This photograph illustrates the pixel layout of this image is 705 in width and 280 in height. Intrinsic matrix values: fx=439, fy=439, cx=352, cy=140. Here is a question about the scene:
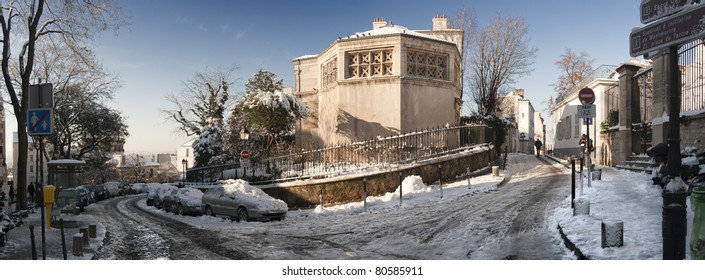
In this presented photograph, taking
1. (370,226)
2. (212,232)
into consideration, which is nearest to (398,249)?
(370,226)

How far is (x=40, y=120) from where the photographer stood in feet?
14.3

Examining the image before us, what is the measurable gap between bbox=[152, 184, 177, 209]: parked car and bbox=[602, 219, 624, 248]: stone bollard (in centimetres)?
1058

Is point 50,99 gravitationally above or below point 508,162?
above

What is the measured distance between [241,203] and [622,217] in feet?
23.7

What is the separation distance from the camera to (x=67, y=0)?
6.32 metres

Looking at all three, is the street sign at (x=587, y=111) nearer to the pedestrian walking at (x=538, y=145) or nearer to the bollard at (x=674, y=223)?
the pedestrian walking at (x=538, y=145)

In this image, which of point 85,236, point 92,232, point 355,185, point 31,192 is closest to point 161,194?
point 31,192

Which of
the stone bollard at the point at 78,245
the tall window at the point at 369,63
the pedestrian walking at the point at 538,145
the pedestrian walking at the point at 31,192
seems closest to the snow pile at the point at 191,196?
the pedestrian walking at the point at 31,192

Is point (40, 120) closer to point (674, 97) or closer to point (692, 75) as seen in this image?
point (674, 97)

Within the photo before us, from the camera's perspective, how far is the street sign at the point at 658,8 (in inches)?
125

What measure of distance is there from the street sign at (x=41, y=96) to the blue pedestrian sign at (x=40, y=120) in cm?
6
